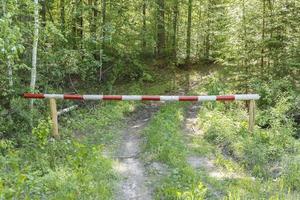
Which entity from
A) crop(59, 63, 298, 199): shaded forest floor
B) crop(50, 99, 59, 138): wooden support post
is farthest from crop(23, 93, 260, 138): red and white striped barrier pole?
crop(59, 63, 298, 199): shaded forest floor

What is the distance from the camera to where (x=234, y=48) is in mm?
14312

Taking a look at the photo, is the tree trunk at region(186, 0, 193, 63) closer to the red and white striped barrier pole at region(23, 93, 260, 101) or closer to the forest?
the forest

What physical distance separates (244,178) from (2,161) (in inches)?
174

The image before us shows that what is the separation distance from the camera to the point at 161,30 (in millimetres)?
22422

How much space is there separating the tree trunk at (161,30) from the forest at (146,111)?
0.29ft

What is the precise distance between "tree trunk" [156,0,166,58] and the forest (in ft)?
0.29

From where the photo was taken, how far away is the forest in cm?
678

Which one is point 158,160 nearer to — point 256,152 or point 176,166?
point 176,166

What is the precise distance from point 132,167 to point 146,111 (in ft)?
23.3

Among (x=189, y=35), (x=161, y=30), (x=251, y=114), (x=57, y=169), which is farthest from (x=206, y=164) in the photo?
(x=189, y=35)

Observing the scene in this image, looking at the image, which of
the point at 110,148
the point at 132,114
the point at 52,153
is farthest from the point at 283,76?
the point at 52,153

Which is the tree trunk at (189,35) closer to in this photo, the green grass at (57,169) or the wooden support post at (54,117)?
the green grass at (57,169)

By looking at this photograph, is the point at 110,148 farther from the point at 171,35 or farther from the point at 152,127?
the point at 171,35

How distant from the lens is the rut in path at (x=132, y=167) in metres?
6.62
